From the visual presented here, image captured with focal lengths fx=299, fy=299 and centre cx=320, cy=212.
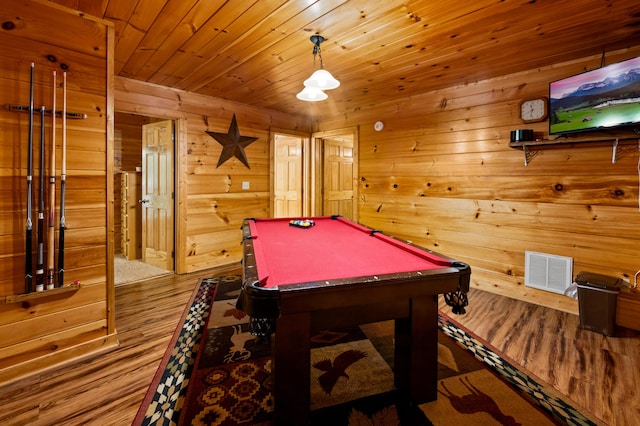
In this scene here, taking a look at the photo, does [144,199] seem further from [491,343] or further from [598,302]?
[598,302]

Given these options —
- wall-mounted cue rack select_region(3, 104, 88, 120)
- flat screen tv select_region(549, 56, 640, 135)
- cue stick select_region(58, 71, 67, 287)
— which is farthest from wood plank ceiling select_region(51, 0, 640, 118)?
wall-mounted cue rack select_region(3, 104, 88, 120)

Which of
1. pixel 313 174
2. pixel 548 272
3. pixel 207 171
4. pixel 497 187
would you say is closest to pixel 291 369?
pixel 548 272

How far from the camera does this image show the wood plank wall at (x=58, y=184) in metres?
1.75

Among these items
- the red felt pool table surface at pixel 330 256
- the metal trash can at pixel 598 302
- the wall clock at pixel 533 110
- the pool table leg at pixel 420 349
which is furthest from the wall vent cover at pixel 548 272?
the pool table leg at pixel 420 349

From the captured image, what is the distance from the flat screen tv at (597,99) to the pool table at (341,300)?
1972mm

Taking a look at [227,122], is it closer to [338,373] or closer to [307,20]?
[307,20]

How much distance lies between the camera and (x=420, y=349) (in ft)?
4.99

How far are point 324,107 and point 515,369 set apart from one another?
3.91m

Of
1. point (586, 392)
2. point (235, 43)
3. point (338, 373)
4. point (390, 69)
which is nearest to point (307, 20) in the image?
point (235, 43)

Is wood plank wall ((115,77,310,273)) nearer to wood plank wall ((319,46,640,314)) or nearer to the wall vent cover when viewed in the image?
wood plank wall ((319,46,640,314))

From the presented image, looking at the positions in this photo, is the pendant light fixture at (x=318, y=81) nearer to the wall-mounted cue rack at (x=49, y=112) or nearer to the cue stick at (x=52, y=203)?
the wall-mounted cue rack at (x=49, y=112)

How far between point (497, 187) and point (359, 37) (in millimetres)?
2122

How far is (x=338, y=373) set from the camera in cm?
180

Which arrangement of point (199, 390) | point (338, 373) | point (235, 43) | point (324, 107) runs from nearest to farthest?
point (199, 390), point (338, 373), point (235, 43), point (324, 107)
